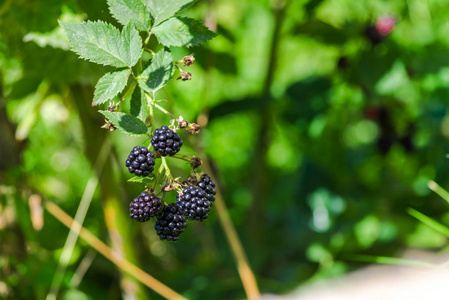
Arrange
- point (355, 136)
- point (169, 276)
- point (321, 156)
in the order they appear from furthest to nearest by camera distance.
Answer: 1. point (355, 136)
2. point (321, 156)
3. point (169, 276)

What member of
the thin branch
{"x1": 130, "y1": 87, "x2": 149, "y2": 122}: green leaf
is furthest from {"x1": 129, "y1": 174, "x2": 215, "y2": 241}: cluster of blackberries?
the thin branch

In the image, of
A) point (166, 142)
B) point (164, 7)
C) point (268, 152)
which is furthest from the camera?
point (268, 152)

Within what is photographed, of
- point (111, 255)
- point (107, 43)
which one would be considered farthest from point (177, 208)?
point (111, 255)

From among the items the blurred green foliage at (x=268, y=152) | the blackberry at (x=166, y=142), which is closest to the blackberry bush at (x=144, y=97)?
the blackberry at (x=166, y=142)

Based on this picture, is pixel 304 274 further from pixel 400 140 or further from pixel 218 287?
pixel 400 140

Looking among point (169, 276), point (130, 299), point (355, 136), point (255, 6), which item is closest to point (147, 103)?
point (130, 299)

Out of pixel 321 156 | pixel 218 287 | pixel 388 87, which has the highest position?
pixel 388 87

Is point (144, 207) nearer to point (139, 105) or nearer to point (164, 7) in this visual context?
point (139, 105)
